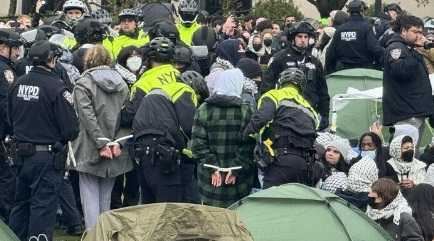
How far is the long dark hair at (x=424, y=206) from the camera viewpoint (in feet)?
42.5

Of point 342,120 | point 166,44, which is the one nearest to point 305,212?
point 166,44

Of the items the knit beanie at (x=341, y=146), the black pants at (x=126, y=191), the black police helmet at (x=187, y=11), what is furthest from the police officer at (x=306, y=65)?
the black police helmet at (x=187, y=11)

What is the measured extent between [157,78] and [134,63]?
2.11m

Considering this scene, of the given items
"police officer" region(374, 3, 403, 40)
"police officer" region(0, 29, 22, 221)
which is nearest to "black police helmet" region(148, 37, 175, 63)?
"police officer" region(0, 29, 22, 221)

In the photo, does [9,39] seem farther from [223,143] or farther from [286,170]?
[286,170]

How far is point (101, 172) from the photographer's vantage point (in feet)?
46.0

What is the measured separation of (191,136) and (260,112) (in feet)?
2.28

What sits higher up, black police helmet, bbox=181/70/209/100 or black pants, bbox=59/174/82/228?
black police helmet, bbox=181/70/209/100

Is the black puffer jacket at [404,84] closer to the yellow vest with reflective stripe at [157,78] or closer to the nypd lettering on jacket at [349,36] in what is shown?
the nypd lettering on jacket at [349,36]

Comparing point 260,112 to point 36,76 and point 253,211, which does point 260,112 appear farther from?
point 36,76

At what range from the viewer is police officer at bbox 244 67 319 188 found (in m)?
13.2

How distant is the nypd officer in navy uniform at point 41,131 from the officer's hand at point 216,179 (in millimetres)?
1346

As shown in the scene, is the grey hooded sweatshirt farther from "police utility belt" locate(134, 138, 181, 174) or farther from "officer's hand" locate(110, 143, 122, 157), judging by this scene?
"police utility belt" locate(134, 138, 181, 174)

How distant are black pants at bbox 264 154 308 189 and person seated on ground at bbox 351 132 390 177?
1630mm
